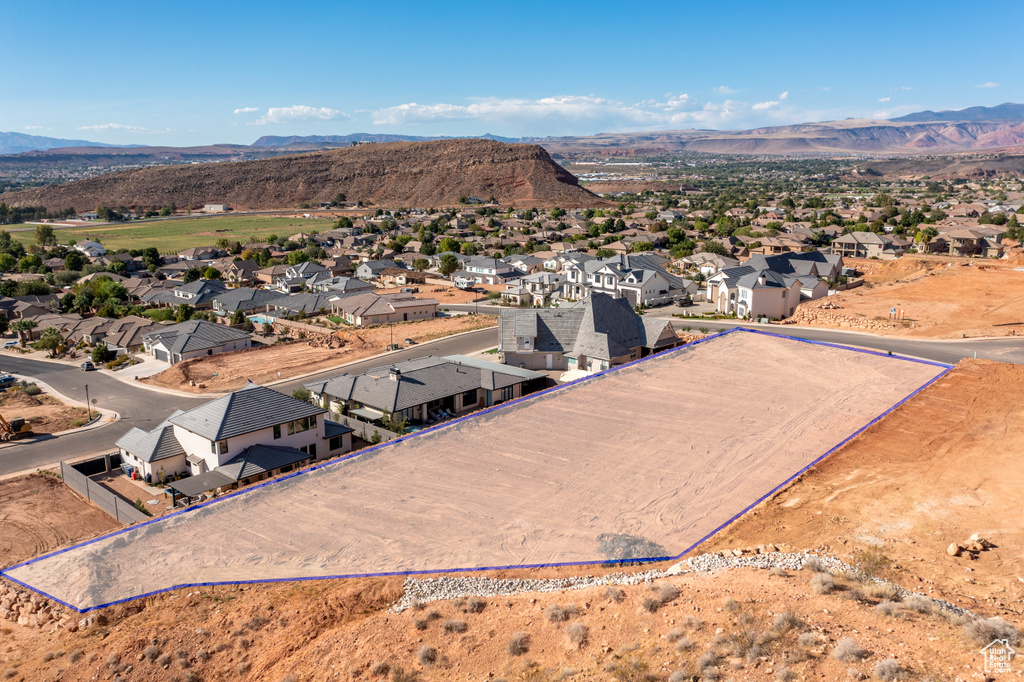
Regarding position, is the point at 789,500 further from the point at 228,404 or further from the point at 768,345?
the point at 768,345

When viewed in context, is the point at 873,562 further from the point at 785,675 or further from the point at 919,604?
the point at 785,675

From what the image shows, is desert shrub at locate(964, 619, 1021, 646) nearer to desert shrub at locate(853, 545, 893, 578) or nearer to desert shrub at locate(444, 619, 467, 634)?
desert shrub at locate(853, 545, 893, 578)

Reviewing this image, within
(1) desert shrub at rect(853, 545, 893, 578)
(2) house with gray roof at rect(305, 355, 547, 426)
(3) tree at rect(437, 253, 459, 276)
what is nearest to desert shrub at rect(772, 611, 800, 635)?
(1) desert shrub at rect(853, 545, 893, 578)

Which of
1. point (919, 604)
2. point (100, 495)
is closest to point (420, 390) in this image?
point (100, 495)

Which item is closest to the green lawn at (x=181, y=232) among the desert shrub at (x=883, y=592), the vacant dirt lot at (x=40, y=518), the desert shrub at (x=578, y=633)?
the vacant dirt lot at (x=40, y=518)

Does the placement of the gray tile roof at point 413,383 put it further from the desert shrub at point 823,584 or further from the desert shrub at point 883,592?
the desert shrub at point 883,592

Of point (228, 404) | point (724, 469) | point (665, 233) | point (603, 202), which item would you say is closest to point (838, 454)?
point (724, 469)
